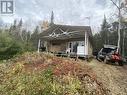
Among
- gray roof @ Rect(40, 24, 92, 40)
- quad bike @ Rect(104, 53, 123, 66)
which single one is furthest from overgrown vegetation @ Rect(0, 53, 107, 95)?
gray roof @ Rect(40, 24, 92, 40)

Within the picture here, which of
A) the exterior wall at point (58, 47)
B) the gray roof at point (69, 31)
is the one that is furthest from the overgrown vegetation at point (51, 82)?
A: the exterior wall at point (58, 47)

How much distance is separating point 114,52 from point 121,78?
868 cm

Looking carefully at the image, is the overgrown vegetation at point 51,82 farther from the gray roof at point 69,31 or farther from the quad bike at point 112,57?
the gray roof at point 69,31

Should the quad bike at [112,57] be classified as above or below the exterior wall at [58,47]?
below

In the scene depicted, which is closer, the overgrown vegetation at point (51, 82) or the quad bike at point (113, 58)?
the overgrown vegetation at point (51, 82)

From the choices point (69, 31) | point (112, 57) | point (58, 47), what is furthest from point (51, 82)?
point (58, 47)

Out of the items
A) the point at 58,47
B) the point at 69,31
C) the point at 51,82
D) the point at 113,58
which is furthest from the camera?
the point at 58,47

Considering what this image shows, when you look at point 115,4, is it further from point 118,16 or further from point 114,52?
point 114,52

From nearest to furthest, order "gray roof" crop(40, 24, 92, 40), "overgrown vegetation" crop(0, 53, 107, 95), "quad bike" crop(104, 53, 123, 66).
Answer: "overgrown vegetation" crop(0, 53, 107, 95), "quad bike" crop(104, 53, 123, 66), "gray roof" crop(40, 24, 92, 40)

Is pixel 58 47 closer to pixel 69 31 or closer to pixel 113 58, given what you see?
pixel 69 31

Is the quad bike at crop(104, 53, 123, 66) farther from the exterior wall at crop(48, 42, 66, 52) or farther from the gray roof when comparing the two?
the exterior wall at crop(48, 42, 66, 52)

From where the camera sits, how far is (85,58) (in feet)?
82.7

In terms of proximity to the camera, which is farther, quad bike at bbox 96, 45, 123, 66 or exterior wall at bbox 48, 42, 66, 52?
exterior wall at bbox 48, 42, 66, 52

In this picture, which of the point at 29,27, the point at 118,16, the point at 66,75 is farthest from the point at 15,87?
the point at 29,27
